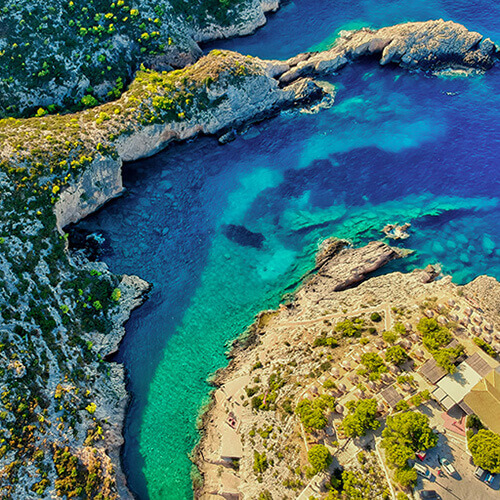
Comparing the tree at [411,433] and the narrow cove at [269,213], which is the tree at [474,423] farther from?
the narrow cove at [269,213]

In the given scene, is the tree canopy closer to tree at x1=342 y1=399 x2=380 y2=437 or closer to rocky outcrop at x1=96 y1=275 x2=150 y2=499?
tree at x1=342 y1=399 x2=380 y2=437

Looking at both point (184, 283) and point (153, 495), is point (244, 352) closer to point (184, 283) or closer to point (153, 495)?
point (184, 283)

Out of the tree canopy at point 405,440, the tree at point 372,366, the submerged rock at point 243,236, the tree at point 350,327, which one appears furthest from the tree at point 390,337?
the submerged rock at point 243,236

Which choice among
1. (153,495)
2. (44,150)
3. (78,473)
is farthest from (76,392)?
(44,150)

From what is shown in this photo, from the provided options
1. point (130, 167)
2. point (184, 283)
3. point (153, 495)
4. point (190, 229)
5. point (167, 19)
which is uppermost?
point (167, 19)

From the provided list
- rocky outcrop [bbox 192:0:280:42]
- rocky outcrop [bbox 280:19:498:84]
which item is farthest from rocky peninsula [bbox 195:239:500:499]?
rocky outcrop [bbox 192:0:280:42]
